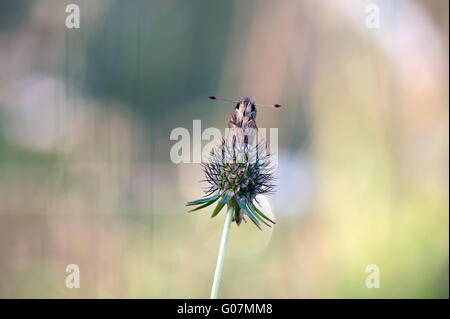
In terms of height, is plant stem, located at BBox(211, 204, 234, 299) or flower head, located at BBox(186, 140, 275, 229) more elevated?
flower head, located at BBox(186, 140, 275, 229)

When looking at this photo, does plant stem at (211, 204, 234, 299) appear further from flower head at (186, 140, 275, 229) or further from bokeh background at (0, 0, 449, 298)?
bokeh background at (0, 0, 449, 298)

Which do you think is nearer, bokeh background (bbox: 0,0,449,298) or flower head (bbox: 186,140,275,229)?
flower head (bbox: 186,140,275,229)

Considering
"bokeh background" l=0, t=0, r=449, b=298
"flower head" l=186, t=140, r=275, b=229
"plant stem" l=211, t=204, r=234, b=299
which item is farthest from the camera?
"bokeh background" l=0, t=0, r=449, b=298

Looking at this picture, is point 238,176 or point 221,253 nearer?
point 221,253

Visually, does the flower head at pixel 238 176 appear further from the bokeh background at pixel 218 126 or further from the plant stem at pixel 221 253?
the bokeh background at pixel 218 126

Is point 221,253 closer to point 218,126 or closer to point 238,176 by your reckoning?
point 238,176

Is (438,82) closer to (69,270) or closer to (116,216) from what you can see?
(116,216)

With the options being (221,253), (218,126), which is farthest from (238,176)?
(218,126)

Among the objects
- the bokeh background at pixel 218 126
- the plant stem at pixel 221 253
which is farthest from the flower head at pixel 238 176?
the bokeh background at pixel 218 126

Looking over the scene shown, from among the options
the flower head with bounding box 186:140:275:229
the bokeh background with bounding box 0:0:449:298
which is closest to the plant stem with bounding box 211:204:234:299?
the flower head with bounding box 186:140:275:229
